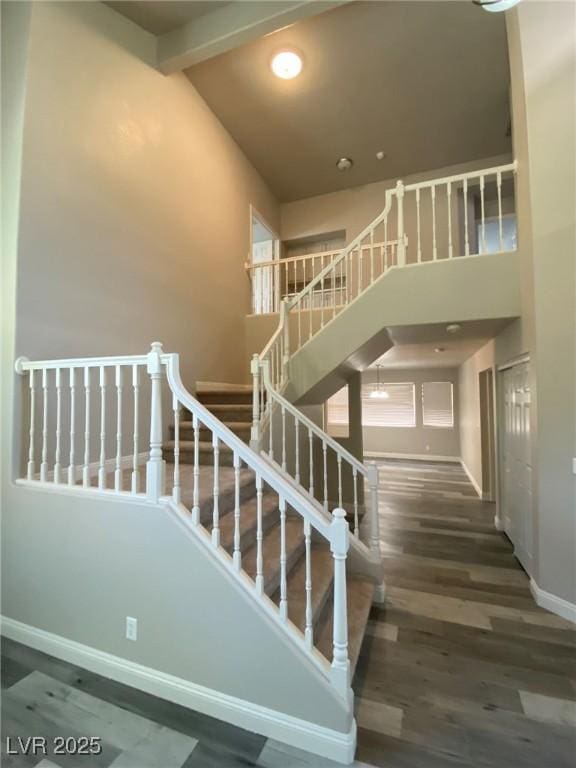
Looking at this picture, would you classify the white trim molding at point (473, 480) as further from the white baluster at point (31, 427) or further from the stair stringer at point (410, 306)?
the white baluster at point (31, 427)

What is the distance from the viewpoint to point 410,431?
8703mm

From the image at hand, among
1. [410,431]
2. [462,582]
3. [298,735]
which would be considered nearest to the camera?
[298,735]

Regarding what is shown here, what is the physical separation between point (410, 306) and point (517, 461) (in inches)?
73.9

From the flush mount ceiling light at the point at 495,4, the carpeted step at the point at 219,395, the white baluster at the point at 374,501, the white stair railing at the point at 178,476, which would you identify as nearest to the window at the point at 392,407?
the carpeted step at the point at 219,395

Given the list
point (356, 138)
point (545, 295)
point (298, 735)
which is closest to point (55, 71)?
point (356, 138)

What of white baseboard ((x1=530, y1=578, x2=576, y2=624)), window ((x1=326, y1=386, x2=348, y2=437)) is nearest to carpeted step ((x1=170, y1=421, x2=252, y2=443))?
white baseboard ((x1=530, y1=578, x2=576, y2=624))

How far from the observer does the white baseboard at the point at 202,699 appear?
150 cm

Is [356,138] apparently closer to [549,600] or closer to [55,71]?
[55,71]

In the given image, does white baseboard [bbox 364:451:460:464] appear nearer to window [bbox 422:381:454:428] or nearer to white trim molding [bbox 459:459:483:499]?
white trim molding [bbox 459:459:483:499]

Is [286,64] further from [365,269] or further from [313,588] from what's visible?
[313,588]

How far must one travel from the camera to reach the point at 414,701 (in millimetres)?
1771

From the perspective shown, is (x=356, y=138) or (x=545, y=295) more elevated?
(x=356, y=138)

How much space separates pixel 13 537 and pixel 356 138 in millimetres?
5751

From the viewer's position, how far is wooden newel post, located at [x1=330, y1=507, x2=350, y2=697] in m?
1.51
